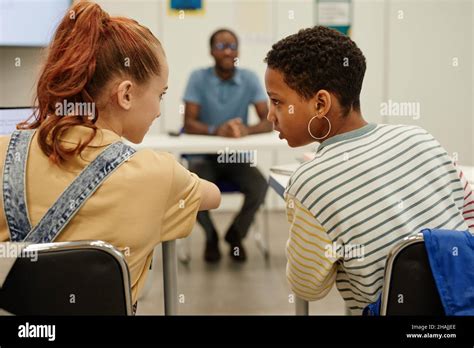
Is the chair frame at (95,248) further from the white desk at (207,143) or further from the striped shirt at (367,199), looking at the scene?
the white desk at (207,143)

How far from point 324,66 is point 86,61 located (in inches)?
17.8

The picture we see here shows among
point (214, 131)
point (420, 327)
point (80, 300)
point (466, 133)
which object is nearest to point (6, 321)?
point (80, 300)

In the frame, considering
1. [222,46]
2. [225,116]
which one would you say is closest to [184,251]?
[225,116]

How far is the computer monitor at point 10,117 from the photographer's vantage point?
1547 millimetres

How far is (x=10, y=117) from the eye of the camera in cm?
156

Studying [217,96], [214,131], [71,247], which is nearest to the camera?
[71,247]

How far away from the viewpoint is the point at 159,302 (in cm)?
244

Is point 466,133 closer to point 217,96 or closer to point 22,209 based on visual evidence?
point 217,96

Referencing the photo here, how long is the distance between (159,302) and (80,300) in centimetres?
158

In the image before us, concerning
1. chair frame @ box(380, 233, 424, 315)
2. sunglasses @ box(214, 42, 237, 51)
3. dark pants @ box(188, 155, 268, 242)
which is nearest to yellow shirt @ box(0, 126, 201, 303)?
chair frame @ box(380, 233, 424, 315)

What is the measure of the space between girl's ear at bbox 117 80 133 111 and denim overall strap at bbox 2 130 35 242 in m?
0.18

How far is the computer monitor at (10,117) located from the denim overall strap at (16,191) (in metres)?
0.64

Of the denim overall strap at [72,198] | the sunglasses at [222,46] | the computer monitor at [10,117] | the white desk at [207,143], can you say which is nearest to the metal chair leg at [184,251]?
the white desk at [207,143]

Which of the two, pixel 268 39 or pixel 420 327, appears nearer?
pixel 420 327
